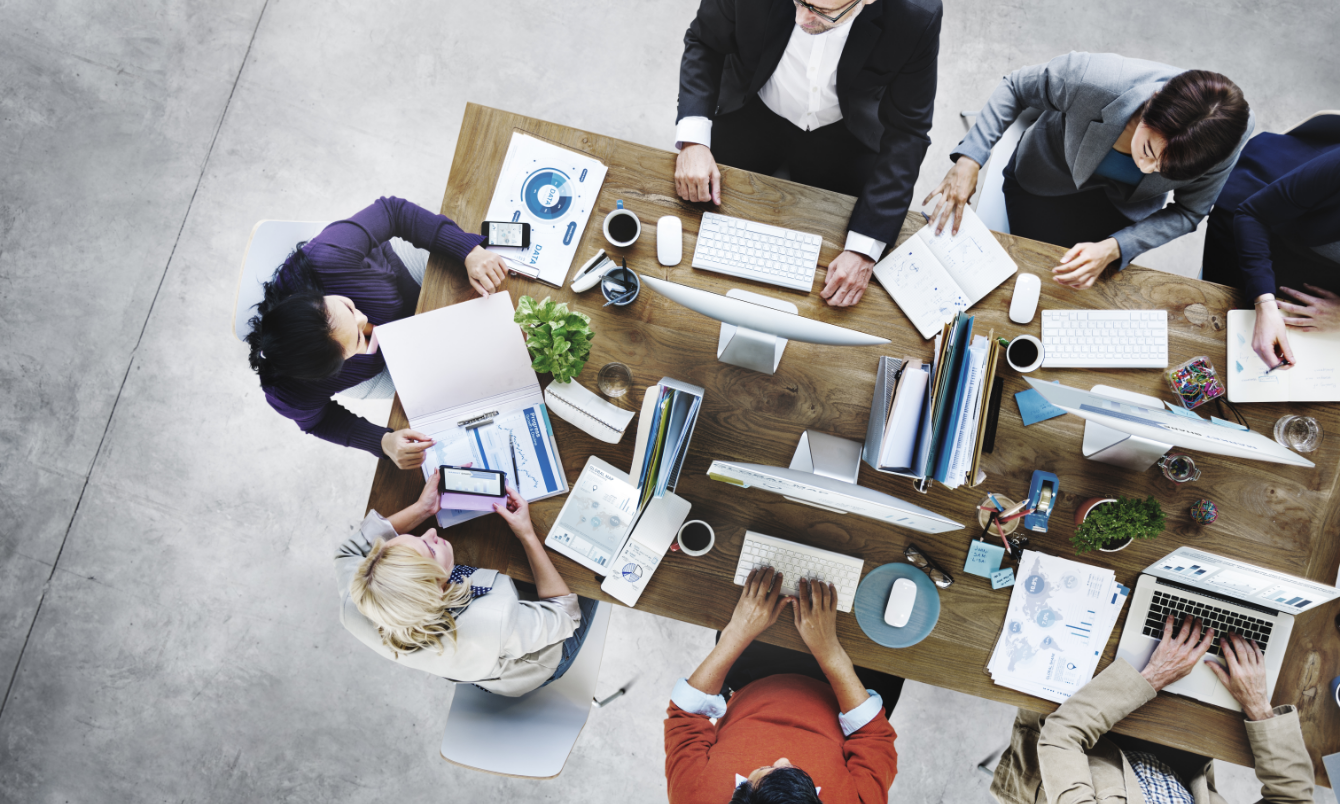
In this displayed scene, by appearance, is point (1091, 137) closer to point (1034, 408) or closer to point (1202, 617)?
point (1034, 408)

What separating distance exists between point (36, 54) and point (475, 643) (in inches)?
119

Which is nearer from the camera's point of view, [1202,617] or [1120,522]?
[1120,522]

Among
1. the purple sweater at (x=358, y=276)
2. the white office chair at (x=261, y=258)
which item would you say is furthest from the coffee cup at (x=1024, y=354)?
the white office chair at (x=261, y=258)

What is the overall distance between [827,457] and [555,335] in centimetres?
73

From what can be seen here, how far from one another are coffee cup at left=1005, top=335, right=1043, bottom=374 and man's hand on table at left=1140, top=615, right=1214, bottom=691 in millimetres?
736

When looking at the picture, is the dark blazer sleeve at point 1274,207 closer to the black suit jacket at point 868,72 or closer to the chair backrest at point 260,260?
the black suit jacket at point 868,72

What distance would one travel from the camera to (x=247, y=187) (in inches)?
101

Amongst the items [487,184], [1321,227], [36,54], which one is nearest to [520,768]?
[487,184]

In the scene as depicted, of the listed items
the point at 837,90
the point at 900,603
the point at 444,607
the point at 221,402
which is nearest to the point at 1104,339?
the point at 900,603

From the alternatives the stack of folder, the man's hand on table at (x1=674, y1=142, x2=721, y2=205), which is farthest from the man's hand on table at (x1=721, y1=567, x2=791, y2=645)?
the man's hand on table at (x1=674, y1=142, x2=721, y2=205)

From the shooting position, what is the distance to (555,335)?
1.48 m

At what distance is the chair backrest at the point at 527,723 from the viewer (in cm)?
171

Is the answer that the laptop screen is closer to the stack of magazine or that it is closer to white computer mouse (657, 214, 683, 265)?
the stack of magazine

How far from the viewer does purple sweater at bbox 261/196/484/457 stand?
1.68m
